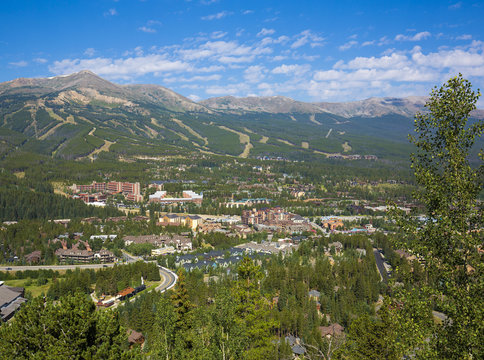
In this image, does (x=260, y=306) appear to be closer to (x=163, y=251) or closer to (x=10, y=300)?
(x=10, y=300)

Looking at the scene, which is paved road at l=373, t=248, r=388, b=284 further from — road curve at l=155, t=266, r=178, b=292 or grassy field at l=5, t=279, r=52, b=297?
grassy field at l=5, t=279, r=52, b=297

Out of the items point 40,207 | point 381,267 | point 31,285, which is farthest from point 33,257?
point 381,267

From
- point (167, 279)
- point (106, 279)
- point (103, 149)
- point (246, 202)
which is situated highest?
point (103, 149)

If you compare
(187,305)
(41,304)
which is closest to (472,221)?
(41,304)

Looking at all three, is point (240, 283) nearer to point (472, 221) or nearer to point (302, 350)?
point (472, 221)

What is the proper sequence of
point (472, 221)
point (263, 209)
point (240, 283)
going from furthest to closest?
point (263, 209)
point (240, 283)
point (472, 221)

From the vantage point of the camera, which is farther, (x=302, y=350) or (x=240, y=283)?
(x=302, y=350)
